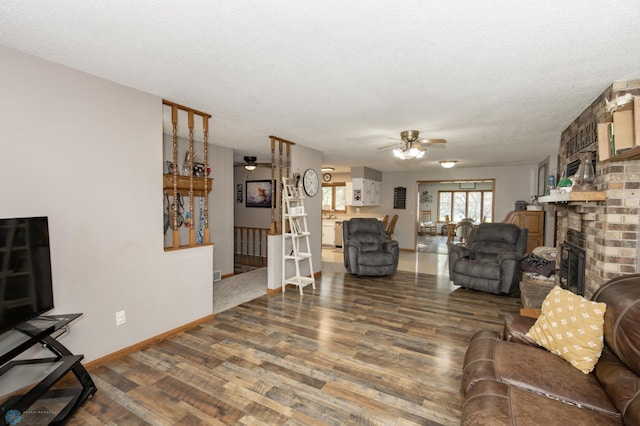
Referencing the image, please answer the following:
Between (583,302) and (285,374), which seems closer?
(583,302)

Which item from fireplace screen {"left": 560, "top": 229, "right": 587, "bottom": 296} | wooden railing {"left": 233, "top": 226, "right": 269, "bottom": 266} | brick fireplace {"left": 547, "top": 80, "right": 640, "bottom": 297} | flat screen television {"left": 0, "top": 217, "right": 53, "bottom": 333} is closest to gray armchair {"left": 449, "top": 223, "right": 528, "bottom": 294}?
fireplace screen {"left": 560, "top": 229, "right": 587, "bottom": 296}

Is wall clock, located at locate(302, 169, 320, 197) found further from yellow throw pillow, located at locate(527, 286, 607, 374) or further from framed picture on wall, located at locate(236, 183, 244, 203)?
yellow throw pillow, located at locate(527, 286, 607, 374)

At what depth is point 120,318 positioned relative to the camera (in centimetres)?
271

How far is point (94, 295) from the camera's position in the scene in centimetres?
252

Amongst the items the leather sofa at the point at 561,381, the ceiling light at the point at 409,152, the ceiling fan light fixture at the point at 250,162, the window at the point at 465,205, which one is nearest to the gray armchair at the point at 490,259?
the ceiling light at the point at 409,152

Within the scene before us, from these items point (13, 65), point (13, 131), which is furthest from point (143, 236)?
point (13, 65)

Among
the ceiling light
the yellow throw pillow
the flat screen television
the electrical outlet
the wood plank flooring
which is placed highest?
the ceiling light

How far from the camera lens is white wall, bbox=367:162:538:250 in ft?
24.7

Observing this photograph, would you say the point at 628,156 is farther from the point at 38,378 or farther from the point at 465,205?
the point at 465,205

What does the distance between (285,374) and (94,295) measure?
1.66 meters

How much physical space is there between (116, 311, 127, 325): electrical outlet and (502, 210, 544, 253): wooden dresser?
688 cm

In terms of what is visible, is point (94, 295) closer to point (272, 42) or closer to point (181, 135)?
point (272, 42)

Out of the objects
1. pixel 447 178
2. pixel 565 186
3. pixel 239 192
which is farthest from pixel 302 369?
pixel 447 178

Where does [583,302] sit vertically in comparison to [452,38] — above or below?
below
